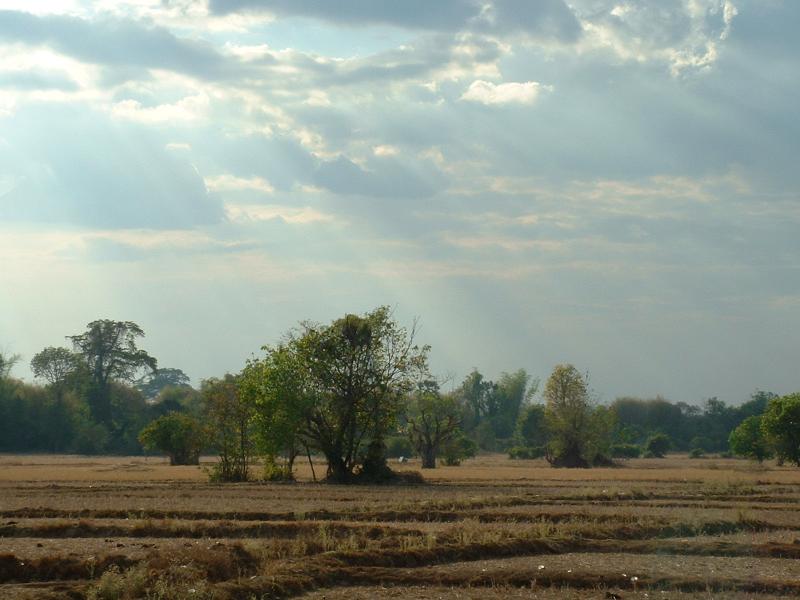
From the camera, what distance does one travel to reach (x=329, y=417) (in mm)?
60375

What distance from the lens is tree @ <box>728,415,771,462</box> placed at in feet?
273

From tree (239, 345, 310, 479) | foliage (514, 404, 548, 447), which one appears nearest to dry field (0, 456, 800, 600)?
tree (239, 345, 310, 479)

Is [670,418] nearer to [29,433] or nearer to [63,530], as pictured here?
[29,433]

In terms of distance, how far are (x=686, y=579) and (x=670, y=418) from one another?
17088 cm

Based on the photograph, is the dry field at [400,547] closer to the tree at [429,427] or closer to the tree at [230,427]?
the tree at [230,427]

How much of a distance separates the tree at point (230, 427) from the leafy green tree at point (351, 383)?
13.5 ft

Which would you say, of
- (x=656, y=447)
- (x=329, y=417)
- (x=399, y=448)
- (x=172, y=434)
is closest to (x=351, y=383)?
(x=329, y=417)

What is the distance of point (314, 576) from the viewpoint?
18875 millimetres

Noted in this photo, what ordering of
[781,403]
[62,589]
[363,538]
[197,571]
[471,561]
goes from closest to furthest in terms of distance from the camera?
[62,589] < [197,571] < [471,561] < [363,538] < [781,403]

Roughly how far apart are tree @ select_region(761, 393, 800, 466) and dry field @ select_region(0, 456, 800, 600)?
32.7 metres

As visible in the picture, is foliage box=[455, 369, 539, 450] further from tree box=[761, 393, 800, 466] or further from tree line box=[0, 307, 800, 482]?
tree box=[761, 393, 800, 466]

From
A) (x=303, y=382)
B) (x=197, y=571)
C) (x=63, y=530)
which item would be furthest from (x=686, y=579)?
(x=303, y=382)

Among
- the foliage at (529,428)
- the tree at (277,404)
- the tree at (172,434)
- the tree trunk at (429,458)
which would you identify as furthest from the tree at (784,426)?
the foliage at (529,428)

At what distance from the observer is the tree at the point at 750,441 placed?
273 ft
